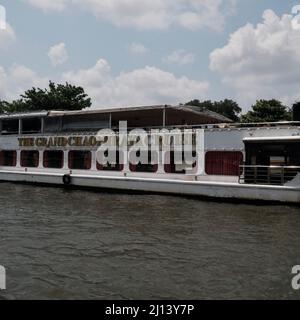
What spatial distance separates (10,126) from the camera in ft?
102

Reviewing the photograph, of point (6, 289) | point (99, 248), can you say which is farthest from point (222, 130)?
point (6, 289)

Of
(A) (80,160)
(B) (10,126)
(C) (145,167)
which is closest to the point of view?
(C) (145,167)

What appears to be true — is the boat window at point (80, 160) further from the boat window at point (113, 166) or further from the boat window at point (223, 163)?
the boat window at point (223, 163)

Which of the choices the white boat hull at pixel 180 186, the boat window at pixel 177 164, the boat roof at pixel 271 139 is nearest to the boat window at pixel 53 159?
the white boat hull at pixel 180 186

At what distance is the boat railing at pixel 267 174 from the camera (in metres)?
18.0

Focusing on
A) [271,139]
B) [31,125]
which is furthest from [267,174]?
[31,125]

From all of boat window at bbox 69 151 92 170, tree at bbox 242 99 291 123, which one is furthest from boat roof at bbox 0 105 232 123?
tree at bbox 242 99 291 123

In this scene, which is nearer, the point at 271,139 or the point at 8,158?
the point at 271,139

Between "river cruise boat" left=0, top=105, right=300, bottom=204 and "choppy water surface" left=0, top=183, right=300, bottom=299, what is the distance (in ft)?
6.40

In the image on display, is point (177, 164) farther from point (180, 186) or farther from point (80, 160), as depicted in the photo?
point (80, 160)

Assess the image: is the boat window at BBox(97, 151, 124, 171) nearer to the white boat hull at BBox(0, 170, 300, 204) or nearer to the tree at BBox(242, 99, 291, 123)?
the white boat hull at BBox(0, 170, 300, 204)

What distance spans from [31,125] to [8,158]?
2929mm

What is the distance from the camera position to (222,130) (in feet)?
66.5
